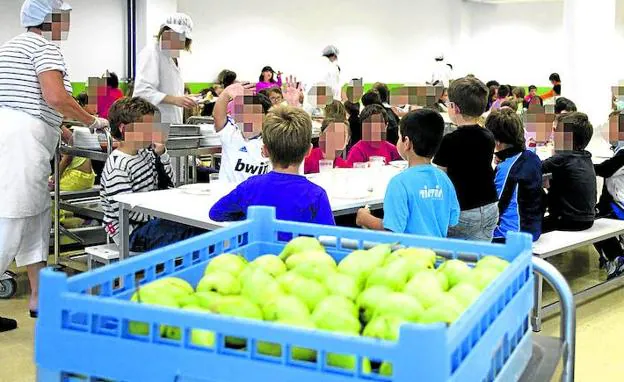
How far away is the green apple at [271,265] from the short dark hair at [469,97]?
7.34 ft

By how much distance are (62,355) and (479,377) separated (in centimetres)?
59

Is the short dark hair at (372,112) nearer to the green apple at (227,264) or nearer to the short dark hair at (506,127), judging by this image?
the short dark hair at (506,127)

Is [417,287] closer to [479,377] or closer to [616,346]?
[479,377]

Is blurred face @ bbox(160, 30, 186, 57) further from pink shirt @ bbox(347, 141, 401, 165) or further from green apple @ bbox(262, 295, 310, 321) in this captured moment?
green apple @ bbox(262, 295, 310, 321)

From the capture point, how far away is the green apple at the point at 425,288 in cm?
126

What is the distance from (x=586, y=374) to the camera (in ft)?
11.8

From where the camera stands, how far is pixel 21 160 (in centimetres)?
386

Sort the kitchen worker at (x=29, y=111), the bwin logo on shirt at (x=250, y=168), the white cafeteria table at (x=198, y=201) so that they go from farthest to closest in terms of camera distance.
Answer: the bwin logo on shirt at (x=250, y=168), the kitchen worker at (x=29, y=111), the white cafeteria table at (x=198, y=201)

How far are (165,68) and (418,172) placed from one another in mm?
2731

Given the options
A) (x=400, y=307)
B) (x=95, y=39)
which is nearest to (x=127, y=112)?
(x=400, y=307)

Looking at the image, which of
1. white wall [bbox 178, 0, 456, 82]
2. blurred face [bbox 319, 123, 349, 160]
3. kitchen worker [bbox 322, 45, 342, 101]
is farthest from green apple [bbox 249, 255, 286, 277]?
white wall [bbox 178, 0, 456, 82]

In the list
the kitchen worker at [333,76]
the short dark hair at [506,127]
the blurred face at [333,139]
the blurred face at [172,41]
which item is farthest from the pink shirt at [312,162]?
the kitchen worker at [333,76]

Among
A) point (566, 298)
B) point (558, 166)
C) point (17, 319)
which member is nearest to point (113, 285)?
point (566, 298)

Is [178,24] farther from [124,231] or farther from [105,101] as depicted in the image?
[105,101]
